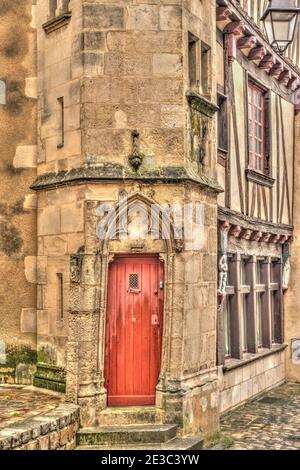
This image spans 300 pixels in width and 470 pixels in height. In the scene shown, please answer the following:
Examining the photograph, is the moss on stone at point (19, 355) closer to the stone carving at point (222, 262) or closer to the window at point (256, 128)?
the stone carving at point (222, 262)

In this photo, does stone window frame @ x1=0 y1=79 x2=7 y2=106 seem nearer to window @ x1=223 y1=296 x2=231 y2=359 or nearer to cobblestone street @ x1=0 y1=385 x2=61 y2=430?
cobblestone street @ x1=0 y1=385 x2=61 y2=430

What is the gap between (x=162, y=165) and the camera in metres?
8.33

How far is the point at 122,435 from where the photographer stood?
25.9ft

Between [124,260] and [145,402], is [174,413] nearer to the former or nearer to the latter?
[145,402]

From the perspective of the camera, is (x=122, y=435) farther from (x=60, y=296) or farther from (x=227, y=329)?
(x=227, y=329)

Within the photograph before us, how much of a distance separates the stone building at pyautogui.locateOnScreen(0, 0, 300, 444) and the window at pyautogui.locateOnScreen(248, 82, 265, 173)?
3312mm

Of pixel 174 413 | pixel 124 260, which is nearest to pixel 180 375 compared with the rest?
pixel 174 413

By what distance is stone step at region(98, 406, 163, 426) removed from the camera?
806 cm

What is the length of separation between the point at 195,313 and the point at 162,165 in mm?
A: 1698

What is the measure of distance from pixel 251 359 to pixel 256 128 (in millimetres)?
3806

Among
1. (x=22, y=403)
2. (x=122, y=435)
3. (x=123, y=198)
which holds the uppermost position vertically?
(x=123, y=198)

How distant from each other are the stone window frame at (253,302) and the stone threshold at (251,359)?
73 millimetres

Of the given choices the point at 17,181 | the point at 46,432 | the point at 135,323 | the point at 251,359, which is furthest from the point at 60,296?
the point at 251,359

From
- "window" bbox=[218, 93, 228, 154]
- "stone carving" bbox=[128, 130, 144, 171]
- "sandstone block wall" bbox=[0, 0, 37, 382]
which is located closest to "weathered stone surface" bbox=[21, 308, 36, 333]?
"sandstone block wall" bbox=[0, 0, 37, 382]
